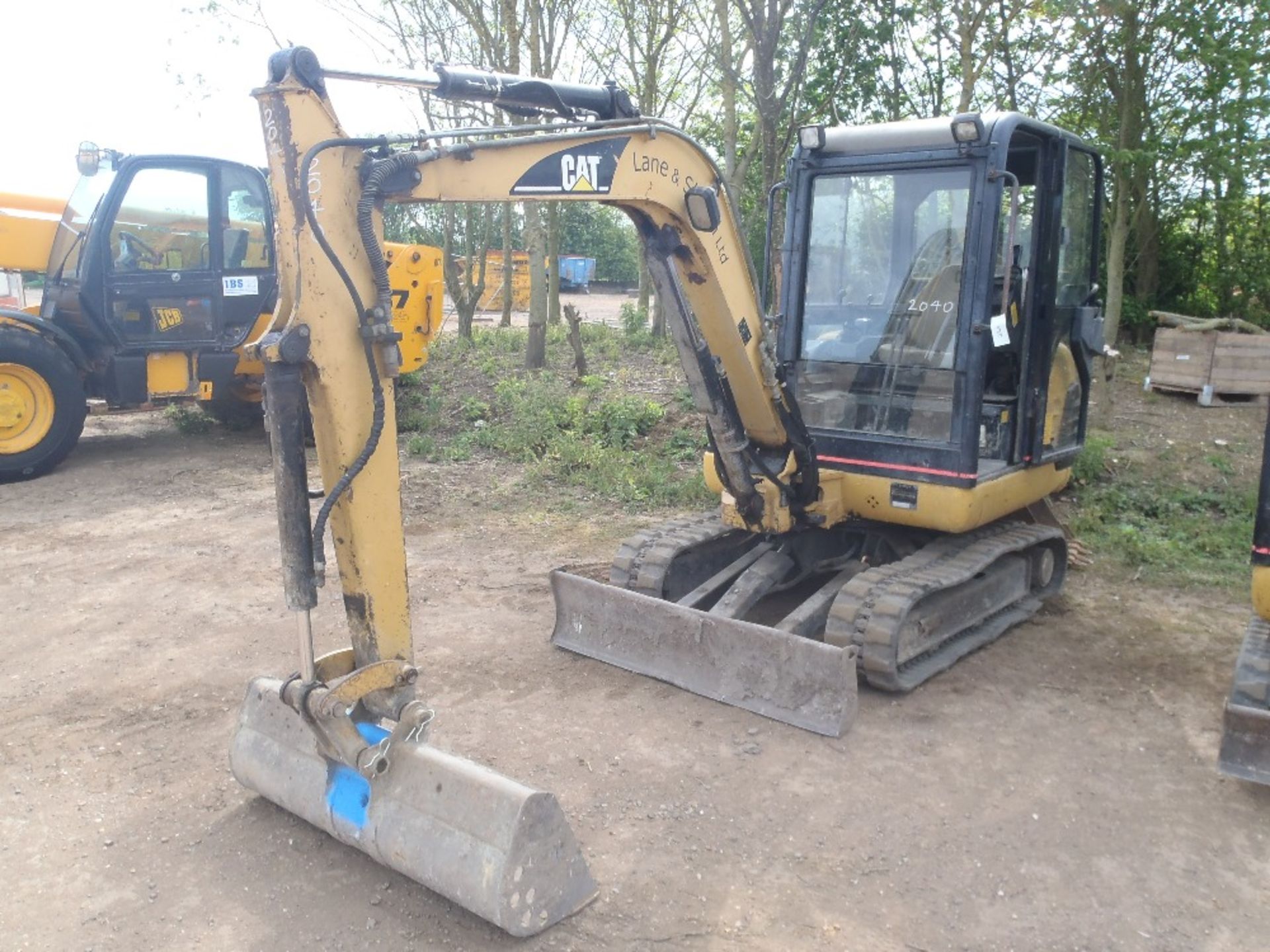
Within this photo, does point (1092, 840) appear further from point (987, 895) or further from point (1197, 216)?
point (1197, 216)

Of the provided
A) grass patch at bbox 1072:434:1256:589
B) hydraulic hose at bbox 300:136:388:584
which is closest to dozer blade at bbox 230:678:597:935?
hydraulic hose at bbox 300:136:388:584

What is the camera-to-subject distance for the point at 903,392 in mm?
5266

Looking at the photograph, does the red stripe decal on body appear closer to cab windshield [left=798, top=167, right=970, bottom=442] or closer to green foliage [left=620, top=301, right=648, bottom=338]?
cab windshield [left=798, top=167, right=970, bottom=442]

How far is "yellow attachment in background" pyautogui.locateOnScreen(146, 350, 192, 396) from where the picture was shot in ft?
31.1

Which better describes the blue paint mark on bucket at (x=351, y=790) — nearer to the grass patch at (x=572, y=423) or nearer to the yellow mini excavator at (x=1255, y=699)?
the yellow mini excavator at (x=1255, y=699)

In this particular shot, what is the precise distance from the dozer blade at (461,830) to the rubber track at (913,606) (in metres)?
1.88

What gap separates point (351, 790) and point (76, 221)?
7830 mm

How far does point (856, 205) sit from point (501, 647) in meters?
2.85

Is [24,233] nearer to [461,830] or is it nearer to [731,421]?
[731,421]

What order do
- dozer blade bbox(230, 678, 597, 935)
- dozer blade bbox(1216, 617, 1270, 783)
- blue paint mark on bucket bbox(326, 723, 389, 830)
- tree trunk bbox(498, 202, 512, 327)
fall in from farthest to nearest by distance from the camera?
tree trunk bbox(498, 202, 512, 327) → dozer blade bbox(1216, 617, 1270, 783) → blue paint mark on bucket bbox(326, 723, 389, 830) → dozer blade bbox(230, 678, 597, 935)

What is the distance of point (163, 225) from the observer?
9383mm

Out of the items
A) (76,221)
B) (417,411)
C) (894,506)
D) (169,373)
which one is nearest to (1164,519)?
(894,506)

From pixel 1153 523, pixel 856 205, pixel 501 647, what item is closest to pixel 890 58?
pixel 1153 523

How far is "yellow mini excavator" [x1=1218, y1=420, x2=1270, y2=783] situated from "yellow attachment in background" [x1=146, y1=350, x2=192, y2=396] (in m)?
8.46
